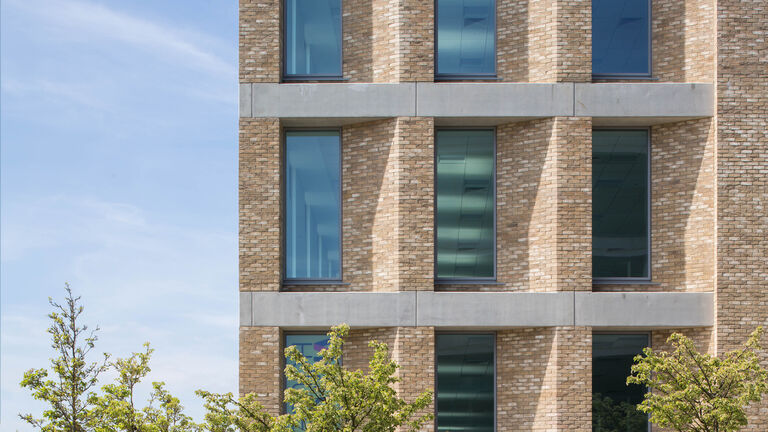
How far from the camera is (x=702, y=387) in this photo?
19719mm

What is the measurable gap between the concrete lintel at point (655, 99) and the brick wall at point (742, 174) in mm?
448

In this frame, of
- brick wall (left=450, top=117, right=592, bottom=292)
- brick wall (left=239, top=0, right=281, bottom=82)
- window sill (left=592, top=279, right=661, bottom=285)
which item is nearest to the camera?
brick wall (left=450, top=117, right=592, bottom=292)

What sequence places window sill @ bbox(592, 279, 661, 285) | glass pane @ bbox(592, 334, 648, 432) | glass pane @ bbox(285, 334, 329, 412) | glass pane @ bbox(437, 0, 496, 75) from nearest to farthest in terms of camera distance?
glass pane @ bbox(592, 334, 648, 432)
glass pane @ bbox(285, 334, 329, 412)
window sill @ bbox(592, 279, 661, 285)
glass pane @ bbox(437, 0, 496, 75)

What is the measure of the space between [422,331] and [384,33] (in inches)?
313

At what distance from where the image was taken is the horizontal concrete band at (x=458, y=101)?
22.4 m

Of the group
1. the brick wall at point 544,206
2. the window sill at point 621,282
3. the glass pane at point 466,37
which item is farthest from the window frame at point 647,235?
the glass pane at point 466,37

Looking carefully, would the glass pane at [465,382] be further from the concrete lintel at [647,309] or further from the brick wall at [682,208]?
the brick wall at [682,208]

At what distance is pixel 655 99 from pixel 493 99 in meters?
4.28

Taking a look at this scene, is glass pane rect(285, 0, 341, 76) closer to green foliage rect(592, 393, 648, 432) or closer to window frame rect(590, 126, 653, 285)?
window frame rect(590, 126, 653, 285)

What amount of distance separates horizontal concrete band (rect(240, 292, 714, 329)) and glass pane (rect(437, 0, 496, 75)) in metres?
6.17

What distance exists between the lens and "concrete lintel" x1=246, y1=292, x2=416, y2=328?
21797 mm

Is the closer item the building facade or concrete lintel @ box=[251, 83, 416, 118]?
the building facade

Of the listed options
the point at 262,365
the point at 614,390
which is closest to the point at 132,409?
the point at 262,365

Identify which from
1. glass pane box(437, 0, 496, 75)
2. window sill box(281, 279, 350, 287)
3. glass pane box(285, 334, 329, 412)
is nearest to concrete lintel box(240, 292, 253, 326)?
window sill box(281, 279, 350, 287)
